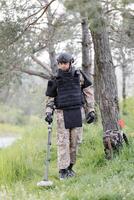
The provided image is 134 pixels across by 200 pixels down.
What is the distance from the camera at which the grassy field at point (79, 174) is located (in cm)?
587

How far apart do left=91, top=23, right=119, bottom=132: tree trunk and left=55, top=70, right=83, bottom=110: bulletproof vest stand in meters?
0.98

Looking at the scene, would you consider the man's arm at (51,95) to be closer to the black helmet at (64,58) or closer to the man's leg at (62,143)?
the man's leg at (62,143)

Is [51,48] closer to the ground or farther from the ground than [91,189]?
farther from the ground

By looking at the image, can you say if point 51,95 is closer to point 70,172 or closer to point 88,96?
point 88,96

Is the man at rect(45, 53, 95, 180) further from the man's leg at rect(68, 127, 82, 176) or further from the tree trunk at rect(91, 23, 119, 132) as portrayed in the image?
the tree trunk at rect(91, 23, 119, 132)

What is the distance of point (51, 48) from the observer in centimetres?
1588

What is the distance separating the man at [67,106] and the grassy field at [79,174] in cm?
37

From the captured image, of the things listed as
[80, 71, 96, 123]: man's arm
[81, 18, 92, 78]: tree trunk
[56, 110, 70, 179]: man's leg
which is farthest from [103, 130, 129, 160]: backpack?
[81, 18, 92, 78]: tree trunk

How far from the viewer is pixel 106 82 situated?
833 cm

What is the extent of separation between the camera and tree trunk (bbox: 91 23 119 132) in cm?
827

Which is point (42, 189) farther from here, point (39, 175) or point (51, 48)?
point (51, 48)

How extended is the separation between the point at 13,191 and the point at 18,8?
255 inches

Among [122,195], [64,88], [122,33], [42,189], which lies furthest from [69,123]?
[122,33]

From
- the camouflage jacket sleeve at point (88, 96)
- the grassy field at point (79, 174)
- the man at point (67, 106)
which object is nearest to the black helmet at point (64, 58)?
the man at point (67, 106)
